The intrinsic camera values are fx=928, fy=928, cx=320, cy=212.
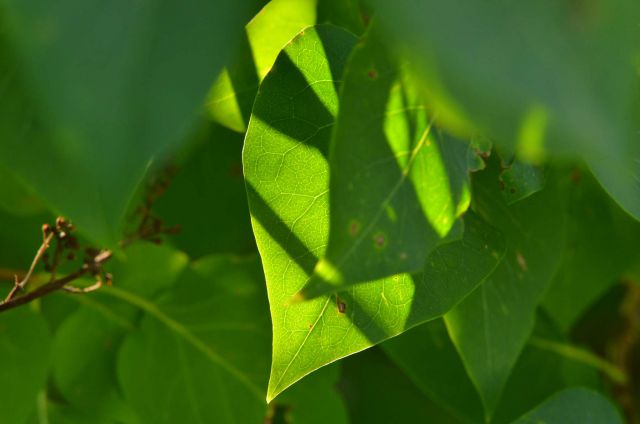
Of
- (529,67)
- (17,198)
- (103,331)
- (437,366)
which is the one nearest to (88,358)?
(103,331)

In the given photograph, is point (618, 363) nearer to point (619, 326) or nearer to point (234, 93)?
point (619, 326)

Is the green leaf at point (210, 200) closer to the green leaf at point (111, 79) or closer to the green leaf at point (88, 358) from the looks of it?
the green leaf at point (88, 358)

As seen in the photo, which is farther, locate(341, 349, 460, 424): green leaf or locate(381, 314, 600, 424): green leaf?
locate(341, 349, 460, 424): green leaf

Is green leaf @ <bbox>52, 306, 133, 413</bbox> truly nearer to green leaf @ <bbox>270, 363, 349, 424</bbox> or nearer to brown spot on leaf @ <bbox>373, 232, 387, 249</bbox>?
green leaf @ <bbox>270, 363, 349, 424</bbox>

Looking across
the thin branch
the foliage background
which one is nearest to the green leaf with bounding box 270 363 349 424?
the foliage background

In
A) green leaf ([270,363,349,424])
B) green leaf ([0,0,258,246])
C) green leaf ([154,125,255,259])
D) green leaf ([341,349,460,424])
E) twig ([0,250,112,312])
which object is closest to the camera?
green leaf ([0,0,258,246])

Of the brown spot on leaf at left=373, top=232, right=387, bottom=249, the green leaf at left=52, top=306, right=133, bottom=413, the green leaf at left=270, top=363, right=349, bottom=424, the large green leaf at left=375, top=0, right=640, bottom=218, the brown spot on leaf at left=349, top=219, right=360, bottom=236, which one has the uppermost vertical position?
the large green leaf at left=375, top=0, right=640, bottom=218

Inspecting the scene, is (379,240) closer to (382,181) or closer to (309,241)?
(382,181)
